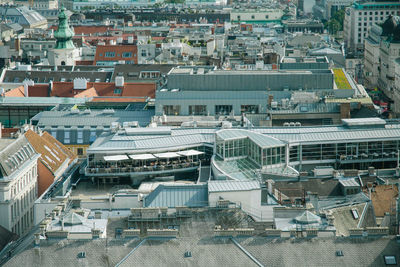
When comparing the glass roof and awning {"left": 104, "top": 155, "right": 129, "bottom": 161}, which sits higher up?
awning {"left": 104, "top": 155, "right": 129, "bottom": 161}

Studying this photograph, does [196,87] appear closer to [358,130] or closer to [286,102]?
[286,102]

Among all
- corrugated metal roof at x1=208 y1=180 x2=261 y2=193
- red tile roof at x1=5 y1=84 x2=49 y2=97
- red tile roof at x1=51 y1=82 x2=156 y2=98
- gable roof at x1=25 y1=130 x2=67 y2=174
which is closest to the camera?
corrugated metal roof at x1=208 y1=180 x2=261 y2=193

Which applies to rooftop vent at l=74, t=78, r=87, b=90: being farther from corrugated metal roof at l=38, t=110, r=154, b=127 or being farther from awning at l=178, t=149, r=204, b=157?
awning at l=178, t=149, r=204, b=157

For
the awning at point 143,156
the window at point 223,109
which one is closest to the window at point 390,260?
the awning at point 143,156

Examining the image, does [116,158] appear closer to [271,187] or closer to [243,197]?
[271,187]

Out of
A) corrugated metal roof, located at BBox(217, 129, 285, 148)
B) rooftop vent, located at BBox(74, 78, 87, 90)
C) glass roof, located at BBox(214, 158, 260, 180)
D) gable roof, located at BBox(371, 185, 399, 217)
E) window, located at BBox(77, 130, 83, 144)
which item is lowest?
window, located at BBox(77, 130, 83, 144)

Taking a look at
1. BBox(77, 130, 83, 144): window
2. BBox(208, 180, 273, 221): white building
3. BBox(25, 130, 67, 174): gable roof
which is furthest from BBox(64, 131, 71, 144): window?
BBox(208, 180, 273, 221): white building
